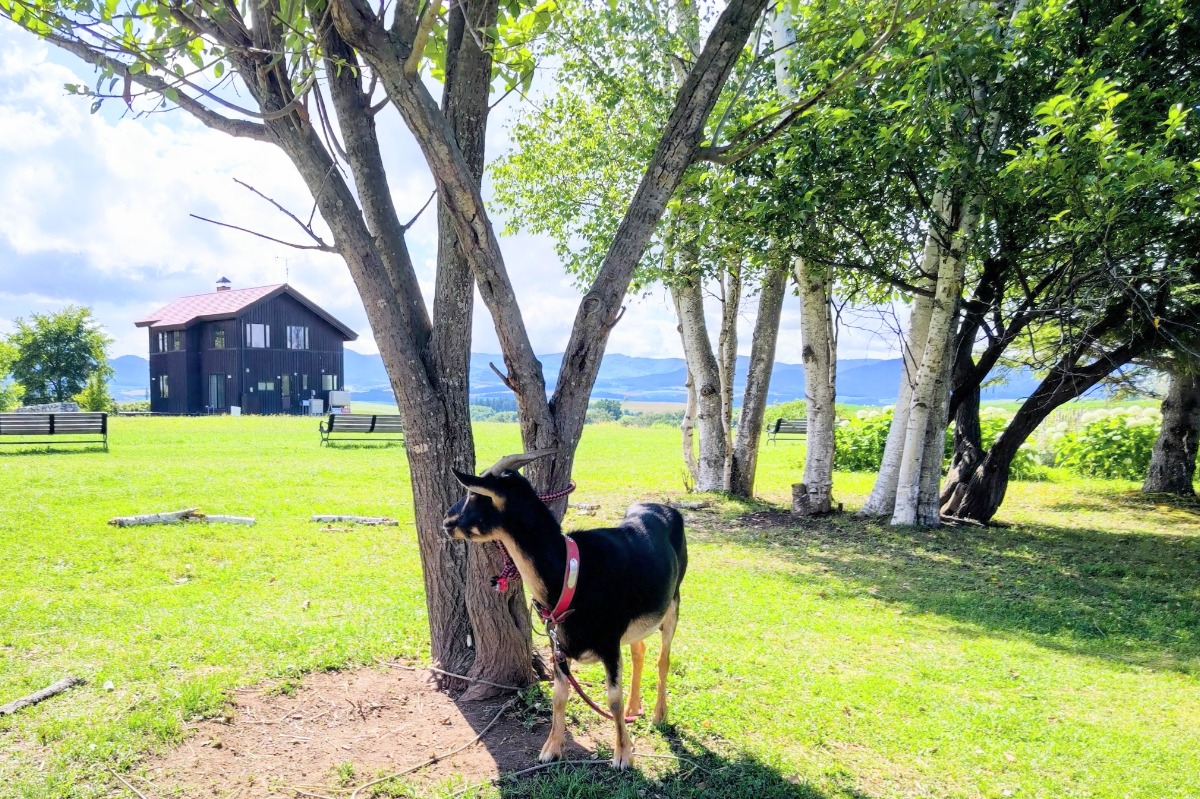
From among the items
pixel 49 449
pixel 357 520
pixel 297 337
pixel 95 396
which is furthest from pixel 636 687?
pixel 95 396

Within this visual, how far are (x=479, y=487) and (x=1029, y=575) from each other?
9.03 metres

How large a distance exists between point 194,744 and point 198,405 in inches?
2023

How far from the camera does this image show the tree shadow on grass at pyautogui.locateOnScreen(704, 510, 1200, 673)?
761cm

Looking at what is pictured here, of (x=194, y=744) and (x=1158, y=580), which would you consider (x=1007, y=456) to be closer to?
(x=1158, y=580)

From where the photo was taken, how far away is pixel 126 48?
4609 mm

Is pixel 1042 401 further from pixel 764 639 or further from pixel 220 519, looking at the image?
pixel 220 519

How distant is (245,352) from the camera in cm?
4728

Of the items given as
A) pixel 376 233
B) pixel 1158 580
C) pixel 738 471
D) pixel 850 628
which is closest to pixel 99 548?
pixel 376 233

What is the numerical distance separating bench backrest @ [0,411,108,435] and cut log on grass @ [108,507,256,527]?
40.3 ft

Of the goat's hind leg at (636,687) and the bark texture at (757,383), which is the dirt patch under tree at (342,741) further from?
the bark texture at (757,383)

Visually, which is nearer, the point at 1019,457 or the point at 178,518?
the point at 178,518

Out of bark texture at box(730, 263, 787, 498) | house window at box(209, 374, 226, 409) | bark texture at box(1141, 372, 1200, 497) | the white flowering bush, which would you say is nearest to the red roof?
house window at box(209, 374, 226, 409)

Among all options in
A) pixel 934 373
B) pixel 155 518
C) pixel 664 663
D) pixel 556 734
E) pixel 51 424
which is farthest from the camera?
pixel 51 424

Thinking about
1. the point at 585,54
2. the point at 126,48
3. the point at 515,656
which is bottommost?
the point at 515,656
